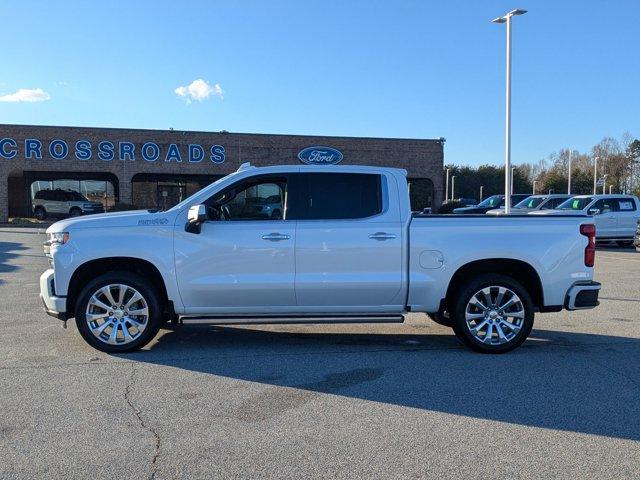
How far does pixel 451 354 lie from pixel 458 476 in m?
2.96

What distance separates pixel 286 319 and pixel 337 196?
146cm

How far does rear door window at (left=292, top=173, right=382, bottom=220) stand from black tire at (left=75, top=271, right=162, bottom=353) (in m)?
1.79

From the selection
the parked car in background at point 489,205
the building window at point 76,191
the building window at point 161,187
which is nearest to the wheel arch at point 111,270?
the parked car in background at point 489,205

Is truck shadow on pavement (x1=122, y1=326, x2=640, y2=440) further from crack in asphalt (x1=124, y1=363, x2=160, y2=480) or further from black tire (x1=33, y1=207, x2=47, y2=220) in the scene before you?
black tire (x1=33, y1=207, x2=47, y2=220)

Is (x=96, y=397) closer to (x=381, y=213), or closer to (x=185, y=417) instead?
(x=185, y=417)

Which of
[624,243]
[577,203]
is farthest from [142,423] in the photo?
[624,243]

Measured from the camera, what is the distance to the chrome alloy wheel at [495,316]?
6.53m

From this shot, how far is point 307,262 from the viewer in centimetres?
639

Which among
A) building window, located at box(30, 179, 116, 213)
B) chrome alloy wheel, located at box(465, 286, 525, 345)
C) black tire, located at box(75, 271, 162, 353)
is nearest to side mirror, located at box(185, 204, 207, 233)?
black tire, located at box(75, 271, 162, 353)

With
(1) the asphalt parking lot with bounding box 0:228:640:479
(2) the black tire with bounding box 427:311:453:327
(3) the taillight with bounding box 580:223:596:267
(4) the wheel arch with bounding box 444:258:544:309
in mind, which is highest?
(3) the taillight with bounding box 580:223:596:267

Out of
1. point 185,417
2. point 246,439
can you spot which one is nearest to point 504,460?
point 246,439

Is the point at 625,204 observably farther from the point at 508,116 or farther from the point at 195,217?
the point at 195,217

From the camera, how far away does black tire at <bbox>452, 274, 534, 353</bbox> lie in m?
6.52

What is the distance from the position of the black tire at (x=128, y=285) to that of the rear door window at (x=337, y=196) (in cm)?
179
